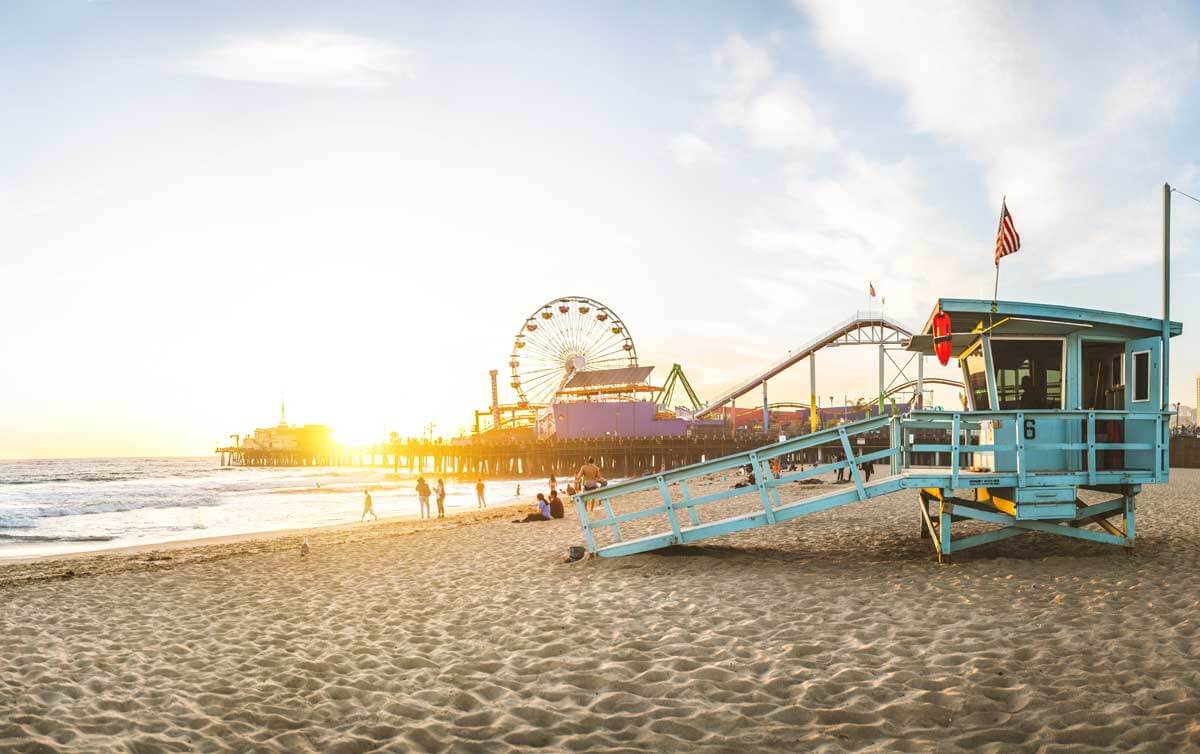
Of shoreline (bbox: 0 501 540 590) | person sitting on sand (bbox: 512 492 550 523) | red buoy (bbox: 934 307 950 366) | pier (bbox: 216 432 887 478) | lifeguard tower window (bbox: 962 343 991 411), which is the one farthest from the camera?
pier (bbox: 216 432 887 478)

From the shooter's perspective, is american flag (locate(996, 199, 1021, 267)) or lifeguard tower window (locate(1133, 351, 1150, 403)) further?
american flag (locate(996, 199, 1021, 267))

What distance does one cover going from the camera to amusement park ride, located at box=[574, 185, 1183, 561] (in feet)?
29.4

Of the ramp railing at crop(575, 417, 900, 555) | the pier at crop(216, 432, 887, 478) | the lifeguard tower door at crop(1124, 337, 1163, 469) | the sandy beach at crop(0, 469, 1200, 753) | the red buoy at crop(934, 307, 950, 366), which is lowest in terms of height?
the pier at crop(216, 432, 887, 478)

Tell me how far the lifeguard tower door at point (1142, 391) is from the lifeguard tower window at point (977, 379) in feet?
5.48

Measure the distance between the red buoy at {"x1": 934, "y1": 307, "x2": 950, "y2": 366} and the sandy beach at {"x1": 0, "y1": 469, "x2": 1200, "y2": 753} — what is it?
2788mm

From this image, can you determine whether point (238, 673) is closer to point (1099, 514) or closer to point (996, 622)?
point (996, 622)

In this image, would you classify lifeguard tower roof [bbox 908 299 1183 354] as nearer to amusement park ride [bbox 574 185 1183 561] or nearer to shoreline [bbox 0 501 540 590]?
amusement park ride [bbox 574 185 1183 561]

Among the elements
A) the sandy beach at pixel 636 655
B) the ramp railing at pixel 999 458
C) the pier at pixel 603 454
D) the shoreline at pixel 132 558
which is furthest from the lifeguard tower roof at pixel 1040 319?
the pier at pixel 603 454

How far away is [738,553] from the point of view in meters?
10.3

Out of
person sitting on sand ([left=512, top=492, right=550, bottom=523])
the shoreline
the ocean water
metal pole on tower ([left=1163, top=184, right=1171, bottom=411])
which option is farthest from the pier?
metal pole on tower ([left=1163, top=184, right=1171, bottom=411])

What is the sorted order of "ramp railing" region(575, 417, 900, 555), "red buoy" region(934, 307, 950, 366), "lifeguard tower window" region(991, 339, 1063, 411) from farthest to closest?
"lifeguard tower window" region(991, 339, 1063, 411) < "red buoy" region(934, 307, 950, 366) < "ramp railing" region(575, 417, 900, 555)

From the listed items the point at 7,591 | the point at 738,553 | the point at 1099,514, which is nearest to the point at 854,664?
the point at 738,553

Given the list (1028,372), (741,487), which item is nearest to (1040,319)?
(1028,372)

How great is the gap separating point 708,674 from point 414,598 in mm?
4291
